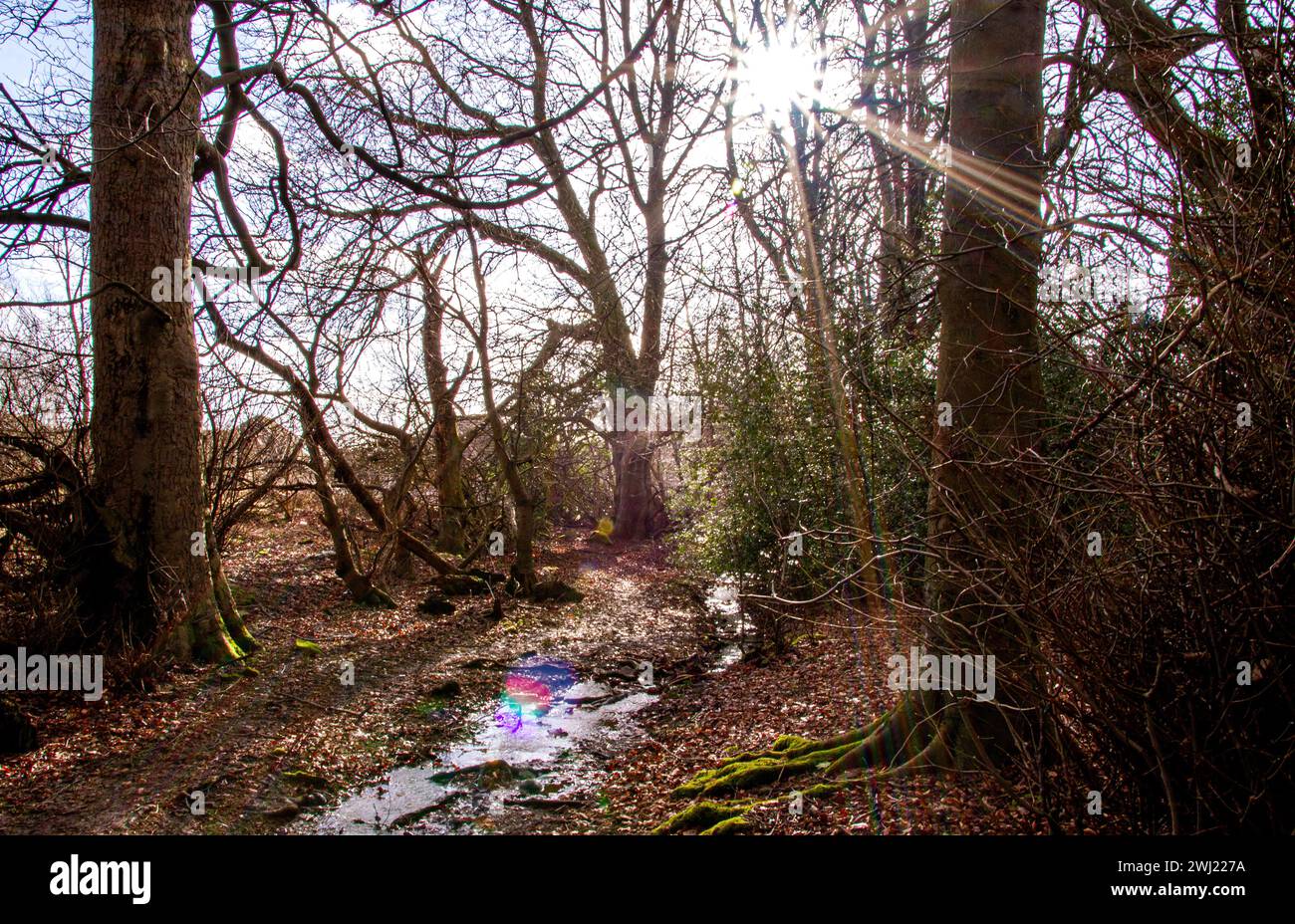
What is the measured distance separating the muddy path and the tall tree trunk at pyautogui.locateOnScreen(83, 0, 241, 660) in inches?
38.7

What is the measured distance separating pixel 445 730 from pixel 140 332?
467 centimetres

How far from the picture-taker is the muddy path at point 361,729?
16.4 feet

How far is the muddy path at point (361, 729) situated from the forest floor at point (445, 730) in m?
0.02

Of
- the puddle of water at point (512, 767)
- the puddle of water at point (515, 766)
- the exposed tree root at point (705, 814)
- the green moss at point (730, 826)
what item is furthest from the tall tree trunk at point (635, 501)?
the green moss at point (730, 826)

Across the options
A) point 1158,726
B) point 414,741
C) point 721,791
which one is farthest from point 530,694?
point 1158,726

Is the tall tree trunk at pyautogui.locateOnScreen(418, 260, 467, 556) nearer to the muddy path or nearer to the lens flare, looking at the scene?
the muddy path

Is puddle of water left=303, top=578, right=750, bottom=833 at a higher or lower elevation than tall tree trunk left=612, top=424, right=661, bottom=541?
lower

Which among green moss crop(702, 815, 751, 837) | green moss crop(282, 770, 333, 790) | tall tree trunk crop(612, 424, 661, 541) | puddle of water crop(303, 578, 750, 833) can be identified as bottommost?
puddle of water crop(303, 578, 750, 833)

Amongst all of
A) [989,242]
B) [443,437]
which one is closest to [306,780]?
[989,242]

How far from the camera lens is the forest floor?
15.1 ft

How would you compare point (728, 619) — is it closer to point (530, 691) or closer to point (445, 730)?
point (530, 691)

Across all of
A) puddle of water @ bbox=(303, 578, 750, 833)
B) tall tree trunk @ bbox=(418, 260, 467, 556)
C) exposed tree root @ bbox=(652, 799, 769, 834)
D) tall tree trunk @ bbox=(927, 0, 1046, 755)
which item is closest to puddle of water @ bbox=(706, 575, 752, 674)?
puddle of water @ bbox=(303, 578, 750, 833)

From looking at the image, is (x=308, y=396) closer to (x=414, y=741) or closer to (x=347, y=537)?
(x=347, y=537)

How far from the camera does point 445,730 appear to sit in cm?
714
